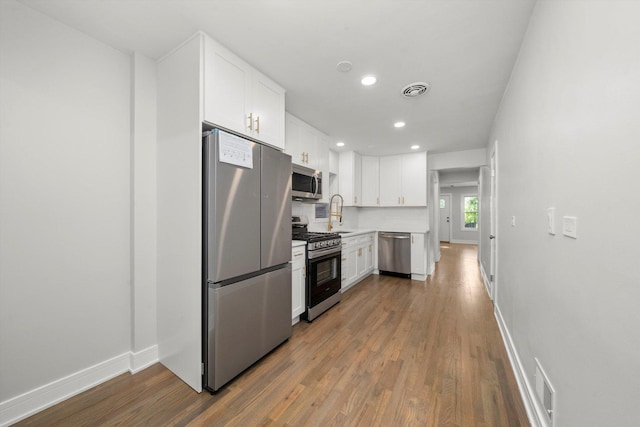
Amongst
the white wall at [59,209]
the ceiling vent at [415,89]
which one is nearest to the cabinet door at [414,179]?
the ceiling vent at [415,89]

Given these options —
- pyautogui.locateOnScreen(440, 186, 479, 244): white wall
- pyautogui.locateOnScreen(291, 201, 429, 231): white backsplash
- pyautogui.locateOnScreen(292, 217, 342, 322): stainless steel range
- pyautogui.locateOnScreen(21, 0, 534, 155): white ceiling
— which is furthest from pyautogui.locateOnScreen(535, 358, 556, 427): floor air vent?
pyautogui.locateOnScreen(440, 186, 479, 244): white wall

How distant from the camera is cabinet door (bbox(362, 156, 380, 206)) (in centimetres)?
535

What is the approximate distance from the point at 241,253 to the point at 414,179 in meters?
4.08

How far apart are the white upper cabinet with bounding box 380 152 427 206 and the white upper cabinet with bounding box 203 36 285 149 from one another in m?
3.33

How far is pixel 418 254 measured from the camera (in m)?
4.68

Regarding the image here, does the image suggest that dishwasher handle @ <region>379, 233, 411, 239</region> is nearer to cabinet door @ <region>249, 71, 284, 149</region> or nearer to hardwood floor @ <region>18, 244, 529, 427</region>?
hardwood floor @ <region>18, 244, 529, 427</region>

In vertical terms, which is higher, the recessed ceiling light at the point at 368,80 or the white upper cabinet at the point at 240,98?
the recessed ceiling light at the point at 368,80

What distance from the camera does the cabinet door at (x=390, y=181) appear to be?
5156 millimetres

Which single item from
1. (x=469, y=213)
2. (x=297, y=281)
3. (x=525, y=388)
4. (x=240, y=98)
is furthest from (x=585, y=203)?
(x=469, y=213)

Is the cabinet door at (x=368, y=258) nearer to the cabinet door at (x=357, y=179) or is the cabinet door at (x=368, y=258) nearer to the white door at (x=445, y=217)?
the cabinet door at (x=357, y=179)

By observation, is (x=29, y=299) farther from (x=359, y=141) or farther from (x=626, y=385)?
(x=359, y=141)

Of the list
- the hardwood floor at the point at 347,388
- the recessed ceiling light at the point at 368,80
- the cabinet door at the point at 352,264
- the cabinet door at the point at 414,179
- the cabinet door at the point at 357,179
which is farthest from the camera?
the cabinet door at the point at 357,179

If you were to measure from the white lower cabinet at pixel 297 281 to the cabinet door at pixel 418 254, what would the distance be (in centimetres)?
270

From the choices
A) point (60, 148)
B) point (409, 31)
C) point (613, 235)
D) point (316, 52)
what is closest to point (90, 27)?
point (60, 148)
